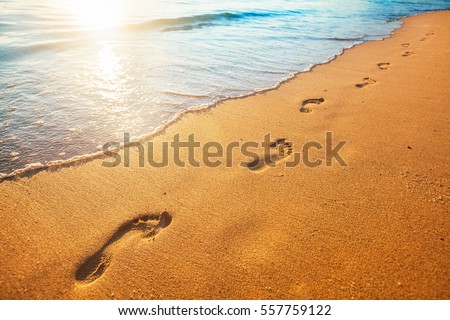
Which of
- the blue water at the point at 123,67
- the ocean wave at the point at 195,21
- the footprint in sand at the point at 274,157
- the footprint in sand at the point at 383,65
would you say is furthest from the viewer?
the ocean wave at the point at 195,21

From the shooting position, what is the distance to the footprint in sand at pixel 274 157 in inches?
94.3

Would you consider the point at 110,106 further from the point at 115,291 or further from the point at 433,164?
the point at 433,164

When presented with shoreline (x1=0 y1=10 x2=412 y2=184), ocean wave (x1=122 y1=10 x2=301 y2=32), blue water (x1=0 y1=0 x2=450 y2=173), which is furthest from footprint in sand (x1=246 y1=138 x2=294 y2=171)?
ocean wave (x1=122 y1=10 x2=301 y2=32)

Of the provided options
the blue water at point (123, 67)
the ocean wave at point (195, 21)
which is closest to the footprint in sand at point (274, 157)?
the blue water at point (123, 67)

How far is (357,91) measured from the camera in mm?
3832

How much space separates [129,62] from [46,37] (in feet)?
11.1

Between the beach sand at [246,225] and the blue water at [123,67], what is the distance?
0.66 meters

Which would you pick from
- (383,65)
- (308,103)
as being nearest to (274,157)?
(308,103)

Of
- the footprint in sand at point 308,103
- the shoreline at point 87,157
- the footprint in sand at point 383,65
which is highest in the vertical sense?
the footprint in sand at point 383,65

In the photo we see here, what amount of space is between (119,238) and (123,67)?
3.83 metres

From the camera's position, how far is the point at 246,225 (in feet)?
6.07

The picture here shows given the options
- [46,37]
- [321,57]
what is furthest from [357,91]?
[46,37]

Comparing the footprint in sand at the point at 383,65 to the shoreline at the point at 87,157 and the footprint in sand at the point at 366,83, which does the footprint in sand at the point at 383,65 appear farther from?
the shoreline at the point at 87,157
